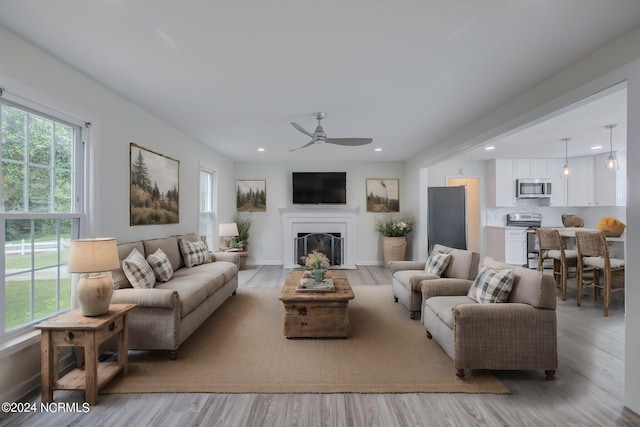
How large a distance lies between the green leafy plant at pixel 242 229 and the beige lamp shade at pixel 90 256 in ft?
14.1

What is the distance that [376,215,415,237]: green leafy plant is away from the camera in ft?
22.3

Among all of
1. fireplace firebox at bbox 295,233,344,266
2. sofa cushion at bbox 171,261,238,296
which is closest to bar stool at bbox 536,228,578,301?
fireplace firebox at bbox 295,233,344,266

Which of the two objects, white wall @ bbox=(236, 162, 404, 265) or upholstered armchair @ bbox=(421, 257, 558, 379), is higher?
white wall @ bbox=(236, 162, 404, 265)

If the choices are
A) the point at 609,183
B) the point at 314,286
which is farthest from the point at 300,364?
the point at 609,183

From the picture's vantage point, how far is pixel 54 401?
2.13 meters

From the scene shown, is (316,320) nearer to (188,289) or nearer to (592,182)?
(188,289)

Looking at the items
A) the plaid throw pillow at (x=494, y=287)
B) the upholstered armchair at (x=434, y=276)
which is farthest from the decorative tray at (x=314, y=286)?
the plaid throw pillow at (x=494, y=287)

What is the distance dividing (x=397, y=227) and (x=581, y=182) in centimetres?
414

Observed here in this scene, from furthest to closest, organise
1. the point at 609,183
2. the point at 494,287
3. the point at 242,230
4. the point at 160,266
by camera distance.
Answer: the point at 242,230, the point at 609,183, the point at 160,266, the point at 494,287

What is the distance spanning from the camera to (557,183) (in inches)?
270

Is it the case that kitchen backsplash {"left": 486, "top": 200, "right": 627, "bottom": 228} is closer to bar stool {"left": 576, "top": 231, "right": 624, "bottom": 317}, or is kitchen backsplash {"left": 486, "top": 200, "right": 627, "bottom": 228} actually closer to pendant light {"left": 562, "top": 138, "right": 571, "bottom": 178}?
pendant light {"left": 562, "top": 138, "right": 571, "bottom": 178}

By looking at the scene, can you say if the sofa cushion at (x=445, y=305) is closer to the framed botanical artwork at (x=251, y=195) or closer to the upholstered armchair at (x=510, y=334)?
the upholstered armchair at (x=510, y=334)

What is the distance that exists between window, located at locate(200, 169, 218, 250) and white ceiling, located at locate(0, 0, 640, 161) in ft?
7.38

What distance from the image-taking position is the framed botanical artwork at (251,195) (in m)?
7.23
